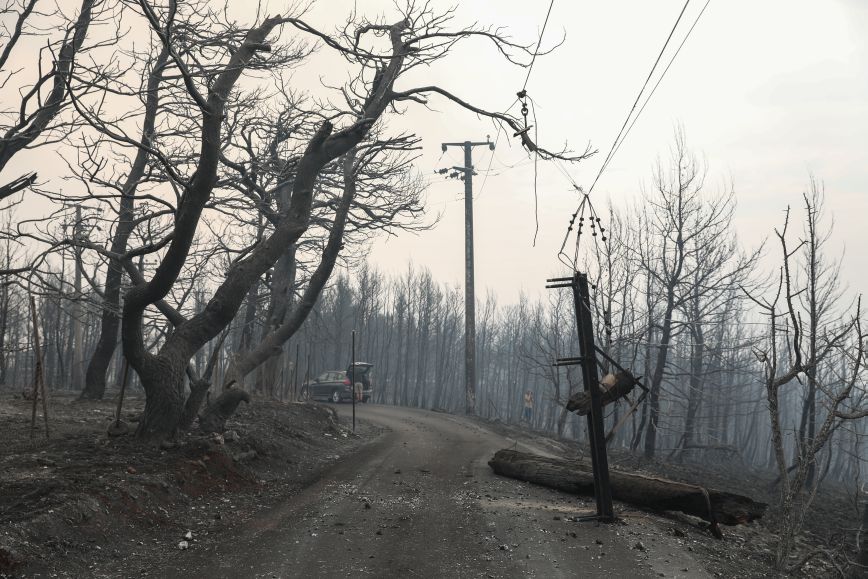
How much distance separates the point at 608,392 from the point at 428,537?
2.95 m

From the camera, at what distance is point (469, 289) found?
28.4 metres

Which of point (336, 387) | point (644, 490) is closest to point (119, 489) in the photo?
point (644, 490)

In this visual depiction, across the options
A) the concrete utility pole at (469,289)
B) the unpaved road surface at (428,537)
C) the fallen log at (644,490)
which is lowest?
the unpaved road surface at (428,537)

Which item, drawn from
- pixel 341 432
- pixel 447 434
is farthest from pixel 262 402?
pixel 447 434

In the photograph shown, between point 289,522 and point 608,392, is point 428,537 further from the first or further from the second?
point 608,392

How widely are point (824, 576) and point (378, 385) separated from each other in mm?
56499

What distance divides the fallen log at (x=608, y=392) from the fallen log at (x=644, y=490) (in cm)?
174

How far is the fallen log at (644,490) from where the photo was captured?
9.18 meters

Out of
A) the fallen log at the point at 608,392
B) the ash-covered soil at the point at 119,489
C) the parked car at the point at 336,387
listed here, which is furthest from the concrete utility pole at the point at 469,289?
the fallen log at the point at 608,392

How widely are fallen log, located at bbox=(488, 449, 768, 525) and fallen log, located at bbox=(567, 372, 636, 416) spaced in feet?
5.70

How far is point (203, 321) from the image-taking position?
11.1 metres

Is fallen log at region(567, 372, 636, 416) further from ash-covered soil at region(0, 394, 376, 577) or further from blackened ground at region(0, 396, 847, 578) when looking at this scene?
ash-covered soil at region(0, 394, 376, 577)

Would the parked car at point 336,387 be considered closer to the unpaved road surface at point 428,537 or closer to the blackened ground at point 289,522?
the blackened ground at point 289,522

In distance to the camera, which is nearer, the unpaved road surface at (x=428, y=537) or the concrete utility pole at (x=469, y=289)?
the unpaved road surface at (x=428, y=537)
